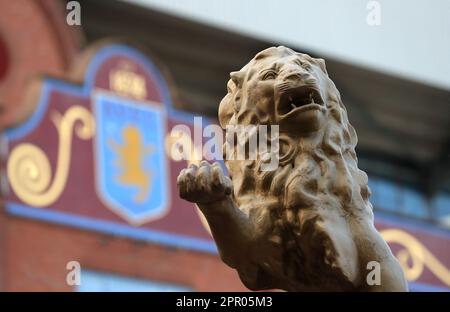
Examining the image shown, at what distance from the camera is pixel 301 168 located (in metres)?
4.88

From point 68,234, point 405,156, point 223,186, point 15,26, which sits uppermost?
point 405,156

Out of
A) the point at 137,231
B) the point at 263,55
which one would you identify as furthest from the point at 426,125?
the point at 263,55

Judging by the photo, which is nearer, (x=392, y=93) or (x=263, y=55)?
(x=263, y=55)

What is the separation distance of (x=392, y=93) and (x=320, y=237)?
25.3 meters

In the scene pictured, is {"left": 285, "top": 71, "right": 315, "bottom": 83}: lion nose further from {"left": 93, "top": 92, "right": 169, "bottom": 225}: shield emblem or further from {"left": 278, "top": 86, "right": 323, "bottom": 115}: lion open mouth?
{"left": 93, "top": 92, "right": 169, "bottom": 225}: shield emblem

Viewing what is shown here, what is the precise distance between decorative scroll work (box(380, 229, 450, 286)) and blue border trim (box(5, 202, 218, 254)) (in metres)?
3.88

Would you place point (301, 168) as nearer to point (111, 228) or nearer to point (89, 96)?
point (111, 228)

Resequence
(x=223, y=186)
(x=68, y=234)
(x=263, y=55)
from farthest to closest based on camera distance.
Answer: (x=68, y=234)
(x=263, y=55)
(x=223, y=186)

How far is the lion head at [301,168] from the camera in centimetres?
477

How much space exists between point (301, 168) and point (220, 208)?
402 millimetres

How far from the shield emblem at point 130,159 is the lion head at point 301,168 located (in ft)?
47.7

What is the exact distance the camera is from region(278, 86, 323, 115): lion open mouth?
194 inches
